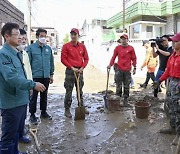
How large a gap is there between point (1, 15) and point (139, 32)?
16.8 meters

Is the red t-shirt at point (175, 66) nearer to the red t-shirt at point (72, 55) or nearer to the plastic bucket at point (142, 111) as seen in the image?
the plastic bucket at point (142, 111)

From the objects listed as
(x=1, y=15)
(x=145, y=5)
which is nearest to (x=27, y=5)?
(x=145, y=5)

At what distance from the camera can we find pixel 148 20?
25.0 metres

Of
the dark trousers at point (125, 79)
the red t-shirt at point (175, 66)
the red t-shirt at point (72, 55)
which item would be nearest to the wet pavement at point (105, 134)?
the dark trousers at point (125, 79)

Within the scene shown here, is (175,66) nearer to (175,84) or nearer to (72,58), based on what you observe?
(175,84)

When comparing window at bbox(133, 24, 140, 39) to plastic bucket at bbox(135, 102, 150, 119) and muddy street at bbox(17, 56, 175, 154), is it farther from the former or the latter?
plastic bucket at bbox(135, 102, 150, 119)

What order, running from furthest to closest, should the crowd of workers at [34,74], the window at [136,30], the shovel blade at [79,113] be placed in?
the window at [136,30] → the shovel blade at [79,113] → the crowd of workers at [34,74]

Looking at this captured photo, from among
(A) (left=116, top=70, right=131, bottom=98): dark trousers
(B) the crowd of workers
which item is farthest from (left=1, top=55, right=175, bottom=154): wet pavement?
A: (A) (left=116, top=70, right=131, bottom=98): dark trousers

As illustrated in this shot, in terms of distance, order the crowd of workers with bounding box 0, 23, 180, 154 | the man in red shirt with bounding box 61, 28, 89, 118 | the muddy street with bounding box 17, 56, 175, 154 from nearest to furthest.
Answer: the crowd of workers with bounding box 0, 23, 180, 154, the muddy street with bounding box 17, 56, 175, 154, the man in red shirt with bounding box 61, 28, 89, 118

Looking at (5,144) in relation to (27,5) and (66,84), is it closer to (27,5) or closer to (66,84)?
(66,84)

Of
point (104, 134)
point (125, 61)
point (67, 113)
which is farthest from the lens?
point (125, 61)

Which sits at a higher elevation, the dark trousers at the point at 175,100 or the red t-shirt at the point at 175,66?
the red t-shirt at the point at 175,66

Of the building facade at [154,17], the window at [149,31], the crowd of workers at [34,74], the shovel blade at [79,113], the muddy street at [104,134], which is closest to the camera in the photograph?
the crowd of workers at [34,74]

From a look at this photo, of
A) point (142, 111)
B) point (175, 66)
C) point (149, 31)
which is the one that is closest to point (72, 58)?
point (142, 111)
